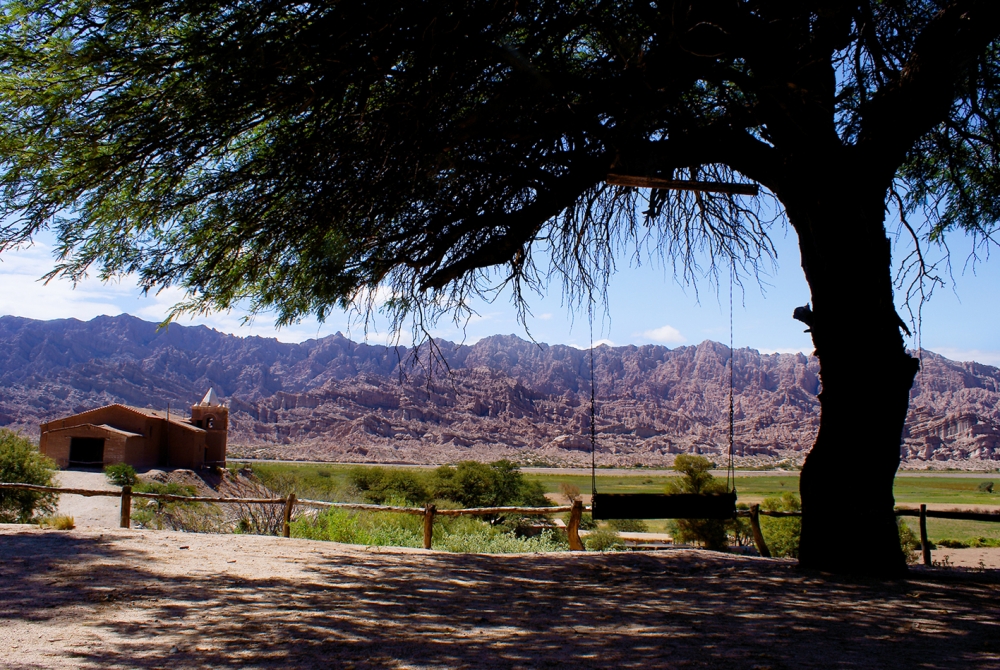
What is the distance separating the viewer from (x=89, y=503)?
1270 inches

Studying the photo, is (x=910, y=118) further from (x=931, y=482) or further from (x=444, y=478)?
(x=931, y=482)

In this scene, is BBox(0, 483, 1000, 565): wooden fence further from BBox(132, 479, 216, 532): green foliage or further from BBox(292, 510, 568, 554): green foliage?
BBox(132, 479, 216, 532): green foliage

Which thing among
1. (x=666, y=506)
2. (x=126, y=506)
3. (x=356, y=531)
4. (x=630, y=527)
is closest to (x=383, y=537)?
(x=356, y=531)

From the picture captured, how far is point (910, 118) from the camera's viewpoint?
6.16 m

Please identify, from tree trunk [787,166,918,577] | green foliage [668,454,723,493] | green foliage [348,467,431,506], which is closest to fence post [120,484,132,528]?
tree trunk [787,166,918,577]

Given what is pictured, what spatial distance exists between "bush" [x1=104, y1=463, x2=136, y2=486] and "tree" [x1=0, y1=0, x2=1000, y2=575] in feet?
115

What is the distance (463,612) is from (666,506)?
10.9 feet

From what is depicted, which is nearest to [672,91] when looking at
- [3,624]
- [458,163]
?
[458,163]

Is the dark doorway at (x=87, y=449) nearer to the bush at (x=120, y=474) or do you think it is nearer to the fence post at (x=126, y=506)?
the bush at (x=120, y=474)

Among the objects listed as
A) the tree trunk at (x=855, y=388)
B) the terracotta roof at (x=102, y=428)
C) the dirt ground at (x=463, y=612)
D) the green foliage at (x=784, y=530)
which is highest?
the tree trunk at (x=855, y=388)

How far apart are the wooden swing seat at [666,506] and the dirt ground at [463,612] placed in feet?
1.51

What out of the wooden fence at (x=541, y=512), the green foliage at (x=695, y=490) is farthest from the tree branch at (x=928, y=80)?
the green foliage at (x=695, y=490)

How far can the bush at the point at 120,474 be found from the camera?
124 ft

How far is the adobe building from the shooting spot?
145 ft
